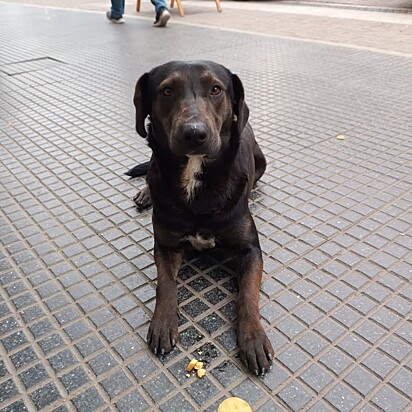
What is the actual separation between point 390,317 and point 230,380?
0.79 m

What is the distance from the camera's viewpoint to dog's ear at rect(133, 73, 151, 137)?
218 cm

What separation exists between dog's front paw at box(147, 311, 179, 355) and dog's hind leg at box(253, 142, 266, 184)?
1355 millimetres

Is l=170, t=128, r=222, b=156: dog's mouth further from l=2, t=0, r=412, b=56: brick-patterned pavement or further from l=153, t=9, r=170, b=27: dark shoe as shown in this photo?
l=153, t=9, r=170, b=27: dark shoe

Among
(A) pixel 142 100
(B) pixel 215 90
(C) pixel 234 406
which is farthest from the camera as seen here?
(A) pixel 142 100

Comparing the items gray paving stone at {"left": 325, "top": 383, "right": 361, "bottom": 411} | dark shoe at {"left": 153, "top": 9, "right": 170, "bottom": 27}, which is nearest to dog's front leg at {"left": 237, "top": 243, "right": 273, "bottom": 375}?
gray paving stone at {"left": 325, "top": 383, "right": 361, "bottom": 411}

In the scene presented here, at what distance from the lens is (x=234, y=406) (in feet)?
5.22

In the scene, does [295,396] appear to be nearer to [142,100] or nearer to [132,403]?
[132,403]

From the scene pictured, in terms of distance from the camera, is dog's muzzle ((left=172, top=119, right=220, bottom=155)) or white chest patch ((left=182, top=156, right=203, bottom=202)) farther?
white chest patch ((left=182, top=156, right=203, bottom=202))

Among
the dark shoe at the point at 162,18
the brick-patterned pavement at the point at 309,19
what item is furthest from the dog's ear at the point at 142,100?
the dark shoe at the point at 162,18

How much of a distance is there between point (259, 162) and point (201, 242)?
0.96 metres

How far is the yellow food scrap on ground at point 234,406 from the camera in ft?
5.18

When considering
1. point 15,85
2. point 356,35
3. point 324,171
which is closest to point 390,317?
point 324,171

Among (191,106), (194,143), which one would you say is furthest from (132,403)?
(191,106)

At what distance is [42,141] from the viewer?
150 inches
